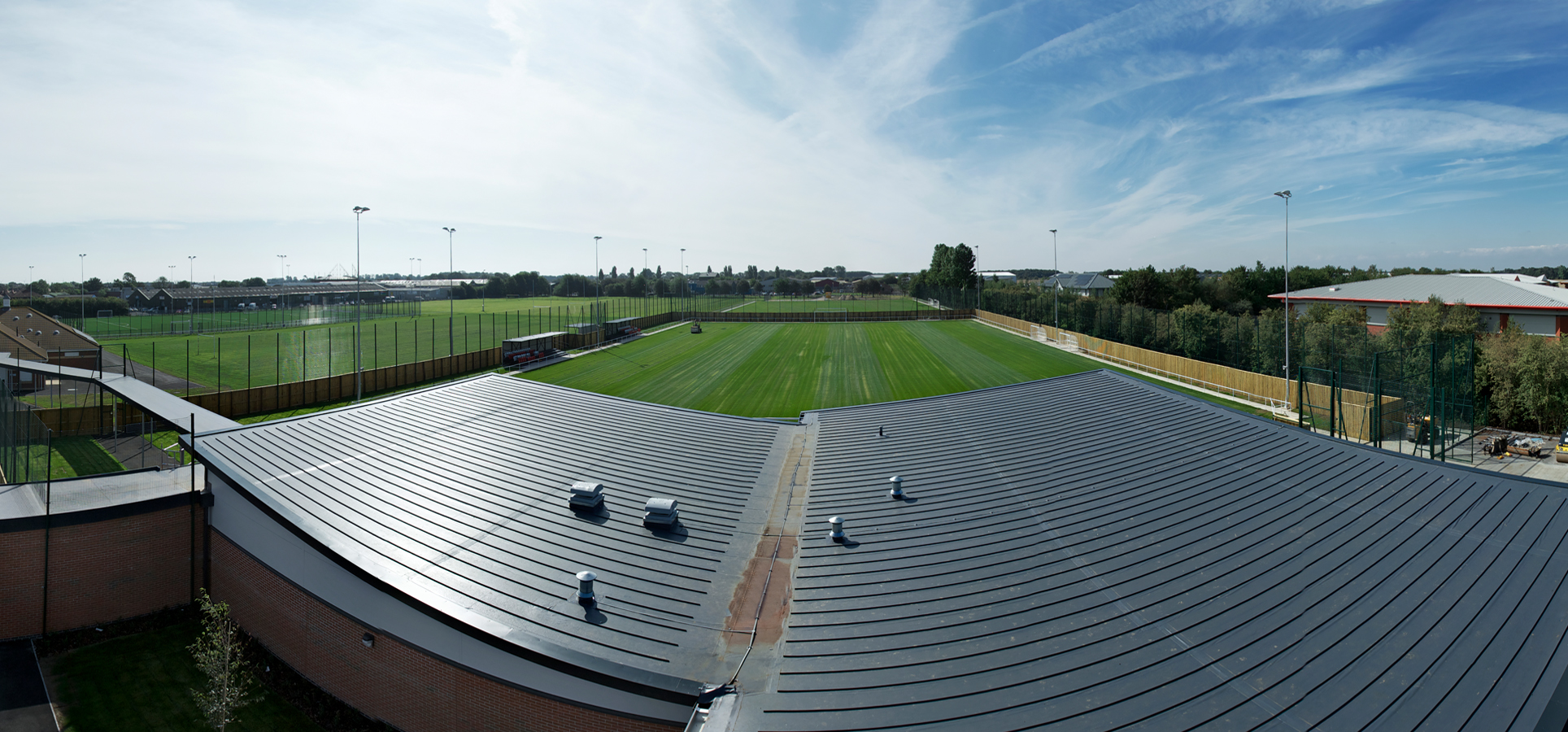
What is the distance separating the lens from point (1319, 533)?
12164mm

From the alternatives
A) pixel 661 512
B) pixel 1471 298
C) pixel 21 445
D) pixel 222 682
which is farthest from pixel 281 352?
pixel 1471 298

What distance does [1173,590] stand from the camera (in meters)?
A: 10.5

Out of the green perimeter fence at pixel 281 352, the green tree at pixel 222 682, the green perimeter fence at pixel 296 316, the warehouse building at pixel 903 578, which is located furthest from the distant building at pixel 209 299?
the warehouse building at pixel 903 578

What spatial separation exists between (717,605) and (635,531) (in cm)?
317

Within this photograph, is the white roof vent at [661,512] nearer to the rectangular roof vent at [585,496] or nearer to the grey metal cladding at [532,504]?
the grey metal cladding at [532,504]

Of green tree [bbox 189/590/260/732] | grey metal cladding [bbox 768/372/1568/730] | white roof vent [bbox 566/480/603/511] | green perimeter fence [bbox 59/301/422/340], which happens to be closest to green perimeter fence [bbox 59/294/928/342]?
green perimeter fence [bbox 59/301/422/340]

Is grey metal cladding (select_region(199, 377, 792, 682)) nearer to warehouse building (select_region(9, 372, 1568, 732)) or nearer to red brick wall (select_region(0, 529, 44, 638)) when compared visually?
warehouse building (select_region(9, 372, 1568, 732))

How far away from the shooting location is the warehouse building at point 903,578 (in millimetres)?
8422

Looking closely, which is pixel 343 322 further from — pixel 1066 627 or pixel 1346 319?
pixel 1346 319

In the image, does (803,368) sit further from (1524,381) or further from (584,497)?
(1524,381)

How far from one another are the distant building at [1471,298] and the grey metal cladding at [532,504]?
52548 mm

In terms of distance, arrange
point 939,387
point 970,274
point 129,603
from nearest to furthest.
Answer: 1. point 129,603
2. point 939,387
3. point 970,274

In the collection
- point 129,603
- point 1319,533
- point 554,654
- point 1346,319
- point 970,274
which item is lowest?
point 129,603

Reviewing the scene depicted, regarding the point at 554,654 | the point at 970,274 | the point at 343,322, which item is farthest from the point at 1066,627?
the point at 970,274
